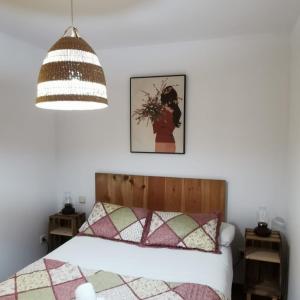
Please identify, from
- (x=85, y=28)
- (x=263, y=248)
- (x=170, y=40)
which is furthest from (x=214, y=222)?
(x=85, y=28)

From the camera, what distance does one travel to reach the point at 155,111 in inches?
116

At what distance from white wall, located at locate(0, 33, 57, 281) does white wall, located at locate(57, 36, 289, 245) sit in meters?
0.68

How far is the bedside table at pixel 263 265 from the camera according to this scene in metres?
2.39

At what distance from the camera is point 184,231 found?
8.03 ft

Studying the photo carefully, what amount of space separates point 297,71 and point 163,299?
1.80 m

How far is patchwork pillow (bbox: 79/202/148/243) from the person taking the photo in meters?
2.56

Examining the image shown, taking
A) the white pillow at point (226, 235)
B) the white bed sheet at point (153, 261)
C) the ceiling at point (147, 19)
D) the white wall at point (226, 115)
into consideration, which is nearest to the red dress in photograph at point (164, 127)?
the white wall at point (226, 115)

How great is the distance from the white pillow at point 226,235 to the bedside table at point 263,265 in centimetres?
13

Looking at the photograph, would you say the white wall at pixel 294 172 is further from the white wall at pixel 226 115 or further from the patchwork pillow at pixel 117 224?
the patchwork pillow at pixel 117 224

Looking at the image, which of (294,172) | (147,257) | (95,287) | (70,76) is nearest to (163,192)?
(147,257)

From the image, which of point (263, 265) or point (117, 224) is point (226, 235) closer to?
point (263, 265)

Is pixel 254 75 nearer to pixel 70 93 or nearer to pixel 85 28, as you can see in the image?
pixel 85 28

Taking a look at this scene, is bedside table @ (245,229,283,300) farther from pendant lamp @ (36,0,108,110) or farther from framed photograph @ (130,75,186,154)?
pendant lamp @ (36,0,108,110)

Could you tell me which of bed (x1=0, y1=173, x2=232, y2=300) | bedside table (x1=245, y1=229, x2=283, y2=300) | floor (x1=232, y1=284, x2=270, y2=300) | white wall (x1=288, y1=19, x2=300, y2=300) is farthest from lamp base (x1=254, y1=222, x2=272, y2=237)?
floor (x1=232, y1=284, x2=270, y2=300)
